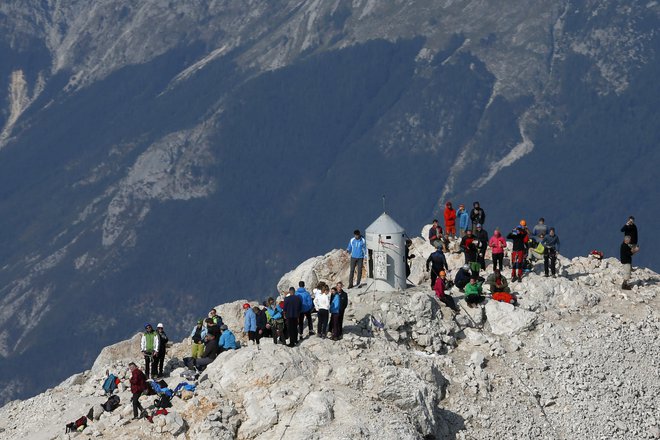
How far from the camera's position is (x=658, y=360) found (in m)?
63.5

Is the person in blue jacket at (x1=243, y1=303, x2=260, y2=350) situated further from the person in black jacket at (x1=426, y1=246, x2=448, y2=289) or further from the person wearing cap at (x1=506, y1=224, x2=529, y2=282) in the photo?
the person wearing cap at (x1=506, y1=224, x2=529, y2=282)

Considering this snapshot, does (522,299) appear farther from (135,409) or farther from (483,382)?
(135,409)

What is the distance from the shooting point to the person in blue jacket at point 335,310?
58781mm

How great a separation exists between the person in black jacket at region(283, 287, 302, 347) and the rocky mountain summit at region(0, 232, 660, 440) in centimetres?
72

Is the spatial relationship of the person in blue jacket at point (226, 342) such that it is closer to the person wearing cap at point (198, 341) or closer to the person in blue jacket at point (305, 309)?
the person wearing cap at point (198, 341)

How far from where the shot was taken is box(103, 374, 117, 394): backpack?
5978cm

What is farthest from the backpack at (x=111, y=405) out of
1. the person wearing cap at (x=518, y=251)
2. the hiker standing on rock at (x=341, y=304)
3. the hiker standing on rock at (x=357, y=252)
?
the person wearing cap at (x=518, y=251)

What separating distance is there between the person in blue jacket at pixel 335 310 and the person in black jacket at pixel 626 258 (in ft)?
53.8

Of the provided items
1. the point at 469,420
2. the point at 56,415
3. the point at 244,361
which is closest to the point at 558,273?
the point at 469,420

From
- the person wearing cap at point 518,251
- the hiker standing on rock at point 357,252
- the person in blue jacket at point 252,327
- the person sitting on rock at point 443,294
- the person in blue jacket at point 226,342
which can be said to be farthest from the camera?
the person wearing cap at point 518,251

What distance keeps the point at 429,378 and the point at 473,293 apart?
8.74m

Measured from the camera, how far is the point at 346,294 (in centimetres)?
6022

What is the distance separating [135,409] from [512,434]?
15.7 m

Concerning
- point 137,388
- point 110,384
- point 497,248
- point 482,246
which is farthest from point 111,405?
point 482,246
